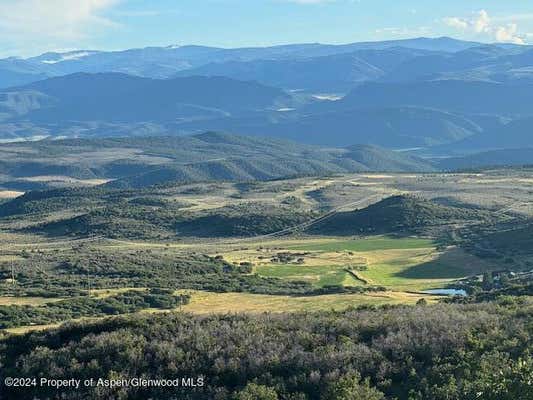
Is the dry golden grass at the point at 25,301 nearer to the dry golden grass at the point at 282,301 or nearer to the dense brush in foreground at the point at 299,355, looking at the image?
the dry golden grass at the point at 282,301

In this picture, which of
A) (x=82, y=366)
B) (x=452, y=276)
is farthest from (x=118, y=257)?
(x=82, y=366)

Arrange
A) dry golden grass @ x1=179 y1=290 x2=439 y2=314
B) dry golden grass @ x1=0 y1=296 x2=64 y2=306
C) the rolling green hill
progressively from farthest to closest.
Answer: the rolling green hill < dry golden grass @ x1=0 y1=296 x2=64 y2=306 < dry golden grass @ x1=179 y1=290 x2=439 y2=314

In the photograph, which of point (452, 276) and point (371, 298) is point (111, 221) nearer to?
point (452, 276)

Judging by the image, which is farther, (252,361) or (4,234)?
(4,234)

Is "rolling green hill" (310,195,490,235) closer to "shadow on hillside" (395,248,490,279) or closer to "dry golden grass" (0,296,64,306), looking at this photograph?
"shadow on hillside" (395,248,490,279)

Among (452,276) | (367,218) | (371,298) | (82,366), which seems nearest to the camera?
(82,366)

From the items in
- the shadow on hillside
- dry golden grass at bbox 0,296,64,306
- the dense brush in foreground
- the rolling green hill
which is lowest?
the rolling green hill

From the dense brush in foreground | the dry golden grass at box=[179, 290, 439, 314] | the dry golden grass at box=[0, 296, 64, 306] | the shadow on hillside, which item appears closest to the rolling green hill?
the shadow on hillside

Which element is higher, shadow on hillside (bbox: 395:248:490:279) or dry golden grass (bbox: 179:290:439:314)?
dry golden grass (bbox: 179:290:439:314)

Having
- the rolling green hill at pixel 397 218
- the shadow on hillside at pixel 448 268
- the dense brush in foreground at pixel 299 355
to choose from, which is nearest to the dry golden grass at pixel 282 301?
the shadow on hillside at pixel 448 268
